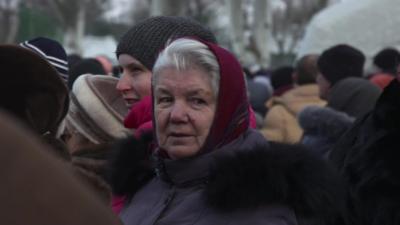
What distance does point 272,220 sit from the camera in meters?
2.31

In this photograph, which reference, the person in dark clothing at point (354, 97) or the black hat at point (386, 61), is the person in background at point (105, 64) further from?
the black hat at point (386, 61)

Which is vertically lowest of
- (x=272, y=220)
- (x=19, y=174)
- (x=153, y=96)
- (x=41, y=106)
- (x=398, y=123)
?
(x=398, y=123)

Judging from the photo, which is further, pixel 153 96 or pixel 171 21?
pixel 171 21

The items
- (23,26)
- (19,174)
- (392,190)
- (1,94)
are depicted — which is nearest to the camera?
(19,174)

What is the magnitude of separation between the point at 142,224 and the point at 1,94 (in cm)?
63

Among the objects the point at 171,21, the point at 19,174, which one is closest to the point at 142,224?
the point at 171,21

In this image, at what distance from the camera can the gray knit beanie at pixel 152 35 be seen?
11.0 feet

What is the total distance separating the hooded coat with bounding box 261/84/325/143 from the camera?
6.88 metres

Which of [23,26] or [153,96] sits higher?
[153,96]

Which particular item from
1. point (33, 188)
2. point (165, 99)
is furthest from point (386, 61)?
point (33, 188)

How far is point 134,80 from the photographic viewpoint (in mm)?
3432

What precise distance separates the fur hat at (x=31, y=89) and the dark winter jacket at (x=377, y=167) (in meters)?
1.44

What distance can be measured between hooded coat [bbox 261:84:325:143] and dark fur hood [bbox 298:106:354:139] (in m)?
1.44

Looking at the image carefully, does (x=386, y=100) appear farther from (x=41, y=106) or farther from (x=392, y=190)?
(x=41, y=106)
